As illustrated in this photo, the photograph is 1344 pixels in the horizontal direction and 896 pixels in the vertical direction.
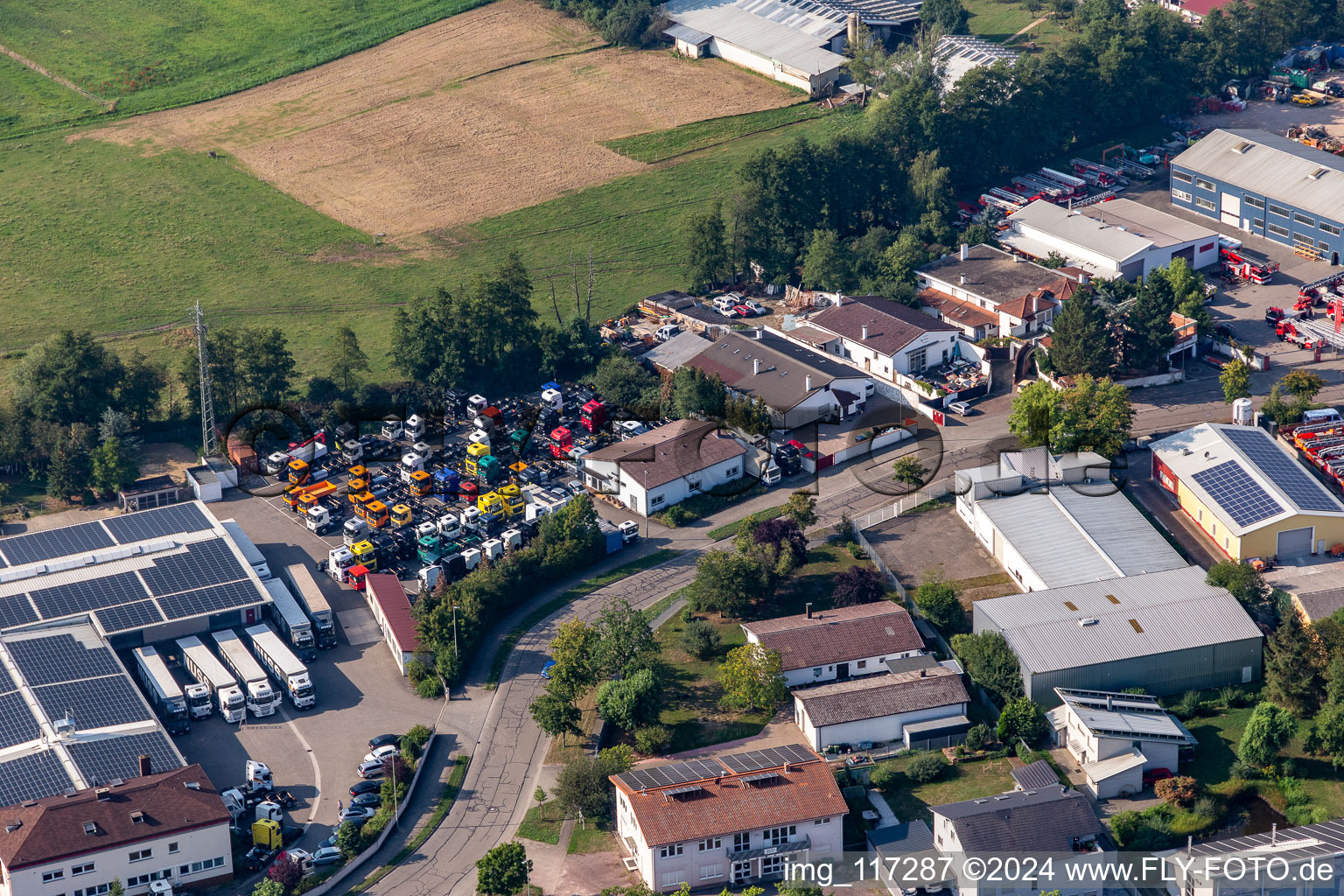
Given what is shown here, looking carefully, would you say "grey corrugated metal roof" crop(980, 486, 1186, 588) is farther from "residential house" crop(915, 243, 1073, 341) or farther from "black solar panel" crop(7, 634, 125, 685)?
"black solar panel" crop(7, 634, 125, 685)

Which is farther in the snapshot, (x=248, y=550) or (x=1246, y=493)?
(x=248, y=550)

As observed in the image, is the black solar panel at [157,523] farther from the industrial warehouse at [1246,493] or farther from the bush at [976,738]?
the industrial warehouse at [1246,493]

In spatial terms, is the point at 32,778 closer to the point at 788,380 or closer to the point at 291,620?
the point at 291,620

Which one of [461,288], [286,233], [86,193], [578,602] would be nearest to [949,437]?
[578,602]

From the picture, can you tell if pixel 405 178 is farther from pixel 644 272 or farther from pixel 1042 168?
pixel 1042 168

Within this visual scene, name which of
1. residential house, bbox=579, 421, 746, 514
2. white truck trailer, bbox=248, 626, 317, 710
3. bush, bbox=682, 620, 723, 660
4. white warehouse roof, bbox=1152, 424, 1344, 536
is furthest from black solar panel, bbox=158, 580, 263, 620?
white warehouse roof, bbox=1152, 424, 1344, 536

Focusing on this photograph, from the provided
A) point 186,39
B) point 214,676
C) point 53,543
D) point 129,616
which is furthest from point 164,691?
point 186,39
